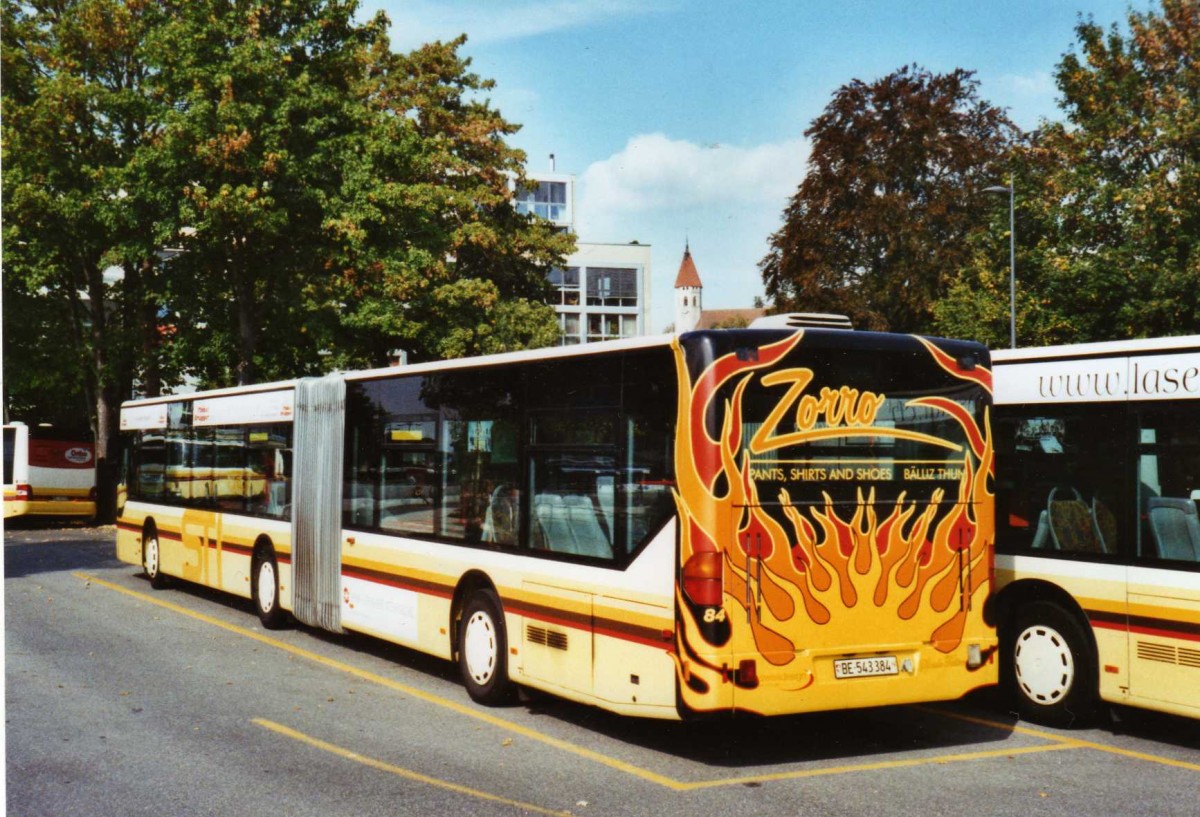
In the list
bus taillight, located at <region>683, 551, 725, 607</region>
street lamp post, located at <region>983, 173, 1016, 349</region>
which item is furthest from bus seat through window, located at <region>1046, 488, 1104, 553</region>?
street lamp post, located at <region>983, 173, 1016, 349</region>

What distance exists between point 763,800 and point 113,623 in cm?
1012

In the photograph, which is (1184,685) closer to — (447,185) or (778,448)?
(778,448)

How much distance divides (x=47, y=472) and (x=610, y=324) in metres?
82.9

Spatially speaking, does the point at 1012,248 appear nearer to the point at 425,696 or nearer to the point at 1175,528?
the point at 1175,528

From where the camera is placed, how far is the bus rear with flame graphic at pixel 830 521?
312 inches

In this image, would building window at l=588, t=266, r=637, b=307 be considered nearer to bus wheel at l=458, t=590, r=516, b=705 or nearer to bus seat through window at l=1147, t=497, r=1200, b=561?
bus wheel at l=458, t=590, r=516, b=705

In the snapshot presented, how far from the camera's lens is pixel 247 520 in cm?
1570

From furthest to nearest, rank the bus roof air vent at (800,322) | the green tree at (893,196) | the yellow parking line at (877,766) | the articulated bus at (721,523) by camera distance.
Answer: the green tree at (893,196) < the bus roof air vent at (800,322) < the articulated bus at (721,523) < the yellow parking line at (877,766)

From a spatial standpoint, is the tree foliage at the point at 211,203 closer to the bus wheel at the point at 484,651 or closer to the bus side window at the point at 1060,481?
the bus wheel at the point at 484,651

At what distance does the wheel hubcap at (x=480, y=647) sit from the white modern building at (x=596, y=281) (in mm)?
101049

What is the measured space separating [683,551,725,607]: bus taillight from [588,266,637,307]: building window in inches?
4196

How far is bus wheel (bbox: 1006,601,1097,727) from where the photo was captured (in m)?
9.24

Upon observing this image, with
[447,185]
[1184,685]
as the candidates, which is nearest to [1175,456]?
[1184,685]

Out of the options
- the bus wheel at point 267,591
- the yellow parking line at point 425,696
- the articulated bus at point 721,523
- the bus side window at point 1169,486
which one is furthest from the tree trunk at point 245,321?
the bus side window at point 1169,486
